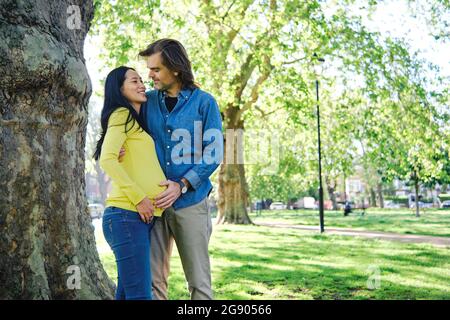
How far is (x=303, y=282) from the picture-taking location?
8.28 metres

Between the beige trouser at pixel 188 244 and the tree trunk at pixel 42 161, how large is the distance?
100 centimetres

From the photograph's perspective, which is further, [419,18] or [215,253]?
[419,18]

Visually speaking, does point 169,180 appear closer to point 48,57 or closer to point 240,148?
point 48,57

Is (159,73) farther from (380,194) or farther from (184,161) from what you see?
(380,194)

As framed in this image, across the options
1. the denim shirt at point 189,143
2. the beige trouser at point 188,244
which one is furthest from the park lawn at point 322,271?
the denim shirt at point 189,143

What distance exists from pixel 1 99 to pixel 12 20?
23.7 inches

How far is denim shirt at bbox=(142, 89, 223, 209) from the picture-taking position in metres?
3.33

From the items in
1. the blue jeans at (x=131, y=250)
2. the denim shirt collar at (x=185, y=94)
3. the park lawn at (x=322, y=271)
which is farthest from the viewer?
the park lawn at (x=322, y=271)

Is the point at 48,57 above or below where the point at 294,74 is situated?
below

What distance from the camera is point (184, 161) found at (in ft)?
11.1

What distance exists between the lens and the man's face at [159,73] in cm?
338

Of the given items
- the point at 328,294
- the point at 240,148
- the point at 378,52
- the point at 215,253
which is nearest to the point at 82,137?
the point at 328,294

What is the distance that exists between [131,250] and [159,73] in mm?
1113

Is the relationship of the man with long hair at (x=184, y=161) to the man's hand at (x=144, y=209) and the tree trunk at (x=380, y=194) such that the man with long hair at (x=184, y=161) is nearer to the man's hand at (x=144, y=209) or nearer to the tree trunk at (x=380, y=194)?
the man's hand at (x=144, y=209)
